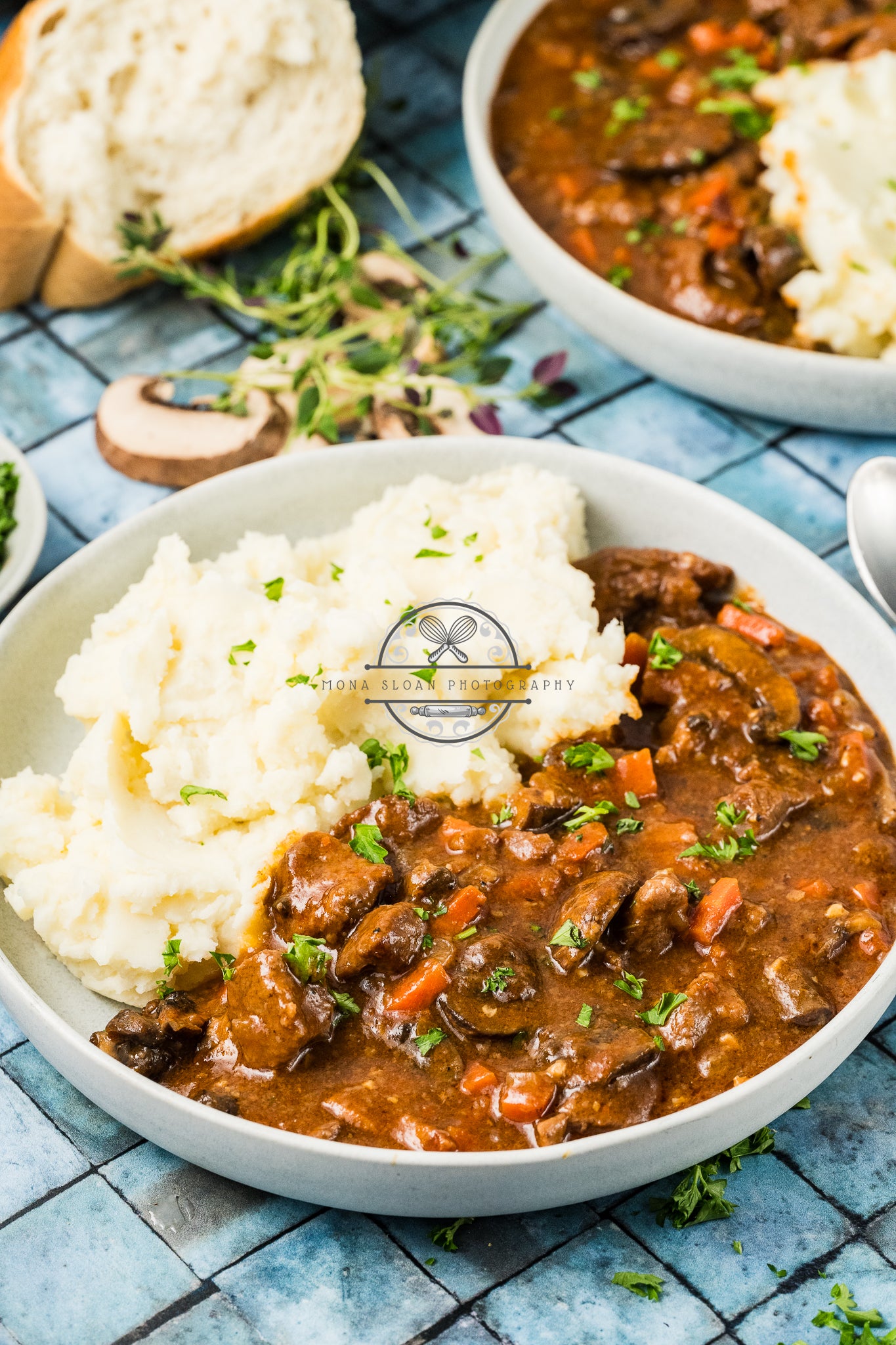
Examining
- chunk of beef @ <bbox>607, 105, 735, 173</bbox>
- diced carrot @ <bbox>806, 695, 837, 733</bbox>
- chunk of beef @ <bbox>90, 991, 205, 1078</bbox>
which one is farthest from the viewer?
chunk of beef @ <bbox>607, 105, 735, 173</bbox>

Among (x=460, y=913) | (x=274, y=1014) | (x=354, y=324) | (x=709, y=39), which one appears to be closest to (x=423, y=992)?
(x=460, y=913)

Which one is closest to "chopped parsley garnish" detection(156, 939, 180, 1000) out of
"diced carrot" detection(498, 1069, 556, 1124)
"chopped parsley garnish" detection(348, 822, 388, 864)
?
"chopped parsley garnish" detection(348, 822, 388, 864)

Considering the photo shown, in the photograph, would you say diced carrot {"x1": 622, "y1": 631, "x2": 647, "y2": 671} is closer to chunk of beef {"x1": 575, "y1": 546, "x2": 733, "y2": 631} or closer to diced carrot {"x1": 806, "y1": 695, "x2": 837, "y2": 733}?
chunk of beef {"x1": 575, "y1": 546, "x2": 733, "y2": 631}

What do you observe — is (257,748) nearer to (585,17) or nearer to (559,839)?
(559,839)

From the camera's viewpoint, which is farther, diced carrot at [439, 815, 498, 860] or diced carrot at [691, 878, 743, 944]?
diced carrot at [439, 815, 498, 860]

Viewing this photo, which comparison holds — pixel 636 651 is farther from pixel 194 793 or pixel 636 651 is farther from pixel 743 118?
pixel 743 118

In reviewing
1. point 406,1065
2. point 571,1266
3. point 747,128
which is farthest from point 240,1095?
point 747,128

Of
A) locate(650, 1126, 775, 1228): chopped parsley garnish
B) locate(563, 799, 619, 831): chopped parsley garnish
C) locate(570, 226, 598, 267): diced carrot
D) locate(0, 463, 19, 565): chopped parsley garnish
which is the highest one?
locate(0, 463, 19, 565): chopped parsley garnish
